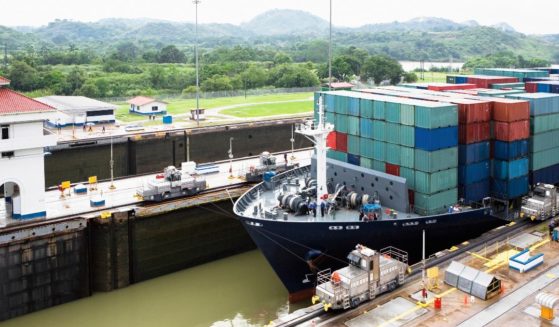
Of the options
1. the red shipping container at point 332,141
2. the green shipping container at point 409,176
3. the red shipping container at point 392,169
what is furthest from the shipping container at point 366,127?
the green shipping container at point 409,176

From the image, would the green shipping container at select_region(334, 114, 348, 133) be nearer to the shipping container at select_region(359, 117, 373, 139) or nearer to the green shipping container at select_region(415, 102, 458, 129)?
the shipping container at select_region(359, 117, 373, 139)

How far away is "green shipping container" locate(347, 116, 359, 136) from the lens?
36.0 metres

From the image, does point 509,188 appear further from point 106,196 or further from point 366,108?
point 106,196

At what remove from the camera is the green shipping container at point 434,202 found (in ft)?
106

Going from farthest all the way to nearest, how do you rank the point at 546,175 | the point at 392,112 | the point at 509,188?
the point at 546,175
the point at 509,188
the point at 392,112

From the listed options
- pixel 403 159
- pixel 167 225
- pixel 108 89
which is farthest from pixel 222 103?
pixel 403 159

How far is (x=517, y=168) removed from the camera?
35.2 metres

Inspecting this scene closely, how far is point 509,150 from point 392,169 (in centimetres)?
716

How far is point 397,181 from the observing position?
108ft

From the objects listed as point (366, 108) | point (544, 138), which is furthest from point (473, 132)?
point (544, 138)

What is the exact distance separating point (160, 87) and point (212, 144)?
66716 mm

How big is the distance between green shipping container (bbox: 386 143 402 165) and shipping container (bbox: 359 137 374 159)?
1.31m

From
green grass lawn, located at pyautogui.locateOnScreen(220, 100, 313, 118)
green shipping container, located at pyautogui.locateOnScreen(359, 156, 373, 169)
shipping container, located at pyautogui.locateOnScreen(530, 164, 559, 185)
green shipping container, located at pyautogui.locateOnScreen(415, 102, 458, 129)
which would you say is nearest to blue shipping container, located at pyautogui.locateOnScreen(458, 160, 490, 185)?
green shipping container, located at pyautogui.locateOnScreen(415, 102, 458, 129)

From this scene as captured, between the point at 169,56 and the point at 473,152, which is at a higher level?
the point at 169,56
